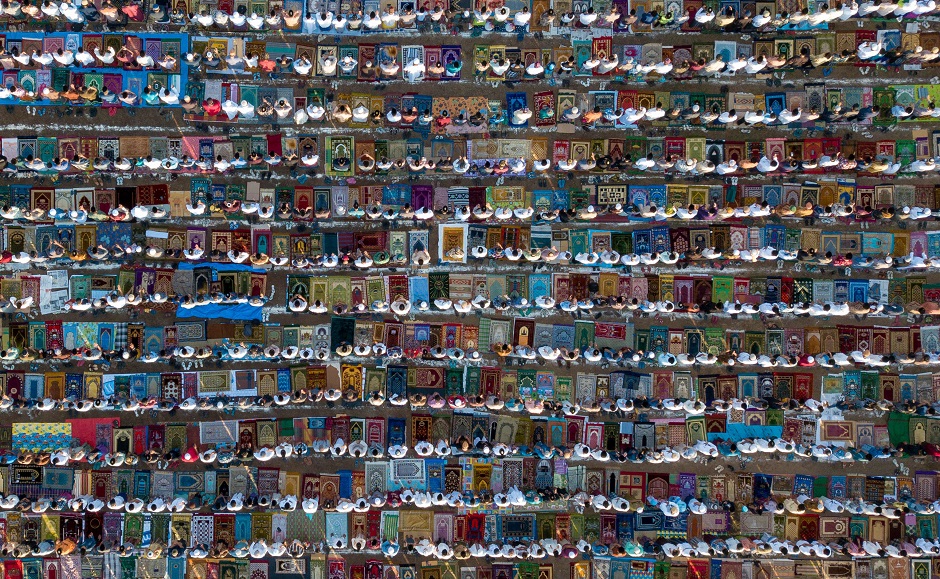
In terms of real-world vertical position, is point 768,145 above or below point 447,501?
above

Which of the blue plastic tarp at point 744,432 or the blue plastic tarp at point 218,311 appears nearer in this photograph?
the blue plastic tarp at point 218,311

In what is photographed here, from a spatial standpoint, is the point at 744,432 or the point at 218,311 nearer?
the point at 218,311

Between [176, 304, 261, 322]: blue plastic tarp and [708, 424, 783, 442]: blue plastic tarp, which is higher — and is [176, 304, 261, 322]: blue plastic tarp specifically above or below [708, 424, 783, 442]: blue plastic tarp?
above

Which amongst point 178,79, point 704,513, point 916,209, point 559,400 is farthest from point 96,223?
point 916,209

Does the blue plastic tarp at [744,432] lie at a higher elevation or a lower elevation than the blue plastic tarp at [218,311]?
lower

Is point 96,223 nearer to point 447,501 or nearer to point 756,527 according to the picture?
point 447,501

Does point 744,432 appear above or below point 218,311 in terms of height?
below

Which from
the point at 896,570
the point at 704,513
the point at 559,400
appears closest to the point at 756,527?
the point at 704,513

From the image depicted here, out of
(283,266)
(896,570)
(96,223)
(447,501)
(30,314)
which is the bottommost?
(896,570)

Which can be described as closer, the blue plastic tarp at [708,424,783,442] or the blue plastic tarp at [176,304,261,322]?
the blue plastic tarp at [176,304,261,322]
